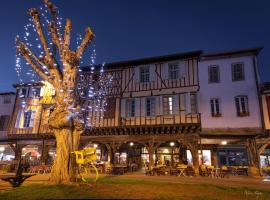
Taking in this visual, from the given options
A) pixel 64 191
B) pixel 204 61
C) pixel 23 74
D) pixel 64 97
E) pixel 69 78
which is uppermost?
pixel 204 61

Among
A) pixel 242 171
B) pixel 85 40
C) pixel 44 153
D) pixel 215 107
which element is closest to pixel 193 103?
pixel 215 107

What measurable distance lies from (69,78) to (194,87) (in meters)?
10.5

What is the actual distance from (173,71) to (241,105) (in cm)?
531

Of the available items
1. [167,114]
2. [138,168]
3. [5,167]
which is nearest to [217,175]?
[167,114]

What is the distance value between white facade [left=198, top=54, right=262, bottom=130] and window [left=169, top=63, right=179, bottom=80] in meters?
1.64

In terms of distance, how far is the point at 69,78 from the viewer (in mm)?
8516

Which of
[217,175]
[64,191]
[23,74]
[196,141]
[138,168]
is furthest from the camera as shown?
[138,168]

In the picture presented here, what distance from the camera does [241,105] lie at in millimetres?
15531

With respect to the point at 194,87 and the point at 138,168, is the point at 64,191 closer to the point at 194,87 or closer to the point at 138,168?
the point at 194,87

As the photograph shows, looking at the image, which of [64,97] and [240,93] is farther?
[240,93]

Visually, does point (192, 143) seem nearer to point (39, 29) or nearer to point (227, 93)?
point (227, 93)

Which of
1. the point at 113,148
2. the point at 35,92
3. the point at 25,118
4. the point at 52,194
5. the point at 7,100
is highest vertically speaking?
the point at 35,92

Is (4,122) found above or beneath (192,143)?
above

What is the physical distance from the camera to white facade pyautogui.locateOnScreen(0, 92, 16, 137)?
2188 cm
